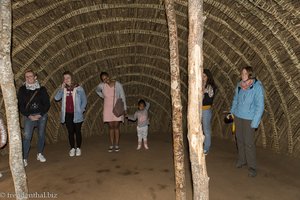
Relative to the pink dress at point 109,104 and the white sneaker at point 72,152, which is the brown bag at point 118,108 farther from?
the white sneaker at point 72,152

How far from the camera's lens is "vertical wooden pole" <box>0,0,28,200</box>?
420 centimetres

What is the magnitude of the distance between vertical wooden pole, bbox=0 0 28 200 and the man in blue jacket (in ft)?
12.3

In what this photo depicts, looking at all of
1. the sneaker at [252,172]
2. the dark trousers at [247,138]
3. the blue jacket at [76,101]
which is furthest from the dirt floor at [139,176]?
the blue jacket at [76,101]

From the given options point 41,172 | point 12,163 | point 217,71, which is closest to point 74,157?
point 41,172

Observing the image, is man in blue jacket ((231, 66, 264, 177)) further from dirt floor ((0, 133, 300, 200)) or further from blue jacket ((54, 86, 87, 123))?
blue jacket ((54, 86, 87, 123))

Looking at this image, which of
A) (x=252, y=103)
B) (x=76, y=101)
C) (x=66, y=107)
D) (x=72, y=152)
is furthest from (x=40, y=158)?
(x=252, y=103)

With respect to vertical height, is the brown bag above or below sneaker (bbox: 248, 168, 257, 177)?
above

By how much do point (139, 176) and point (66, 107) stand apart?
234 cm

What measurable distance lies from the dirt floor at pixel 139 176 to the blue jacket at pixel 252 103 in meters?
1.08

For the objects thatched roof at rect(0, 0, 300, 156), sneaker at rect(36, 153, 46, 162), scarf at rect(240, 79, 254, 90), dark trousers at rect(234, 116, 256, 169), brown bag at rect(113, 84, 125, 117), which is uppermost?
thatched roof at rect(0, 0, 300, 156)

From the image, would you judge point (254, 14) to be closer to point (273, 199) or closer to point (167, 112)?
point (273, 199)

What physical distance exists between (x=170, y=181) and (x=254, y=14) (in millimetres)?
3323

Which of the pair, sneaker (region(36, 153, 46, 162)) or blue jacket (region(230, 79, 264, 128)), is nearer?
blue jacket (region(230, 79, 264, 128))

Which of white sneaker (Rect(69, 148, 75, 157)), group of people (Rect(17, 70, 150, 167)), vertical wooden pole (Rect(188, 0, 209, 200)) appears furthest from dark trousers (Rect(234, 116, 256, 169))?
white sneaker (Rect(69, 148, 75, 157))
